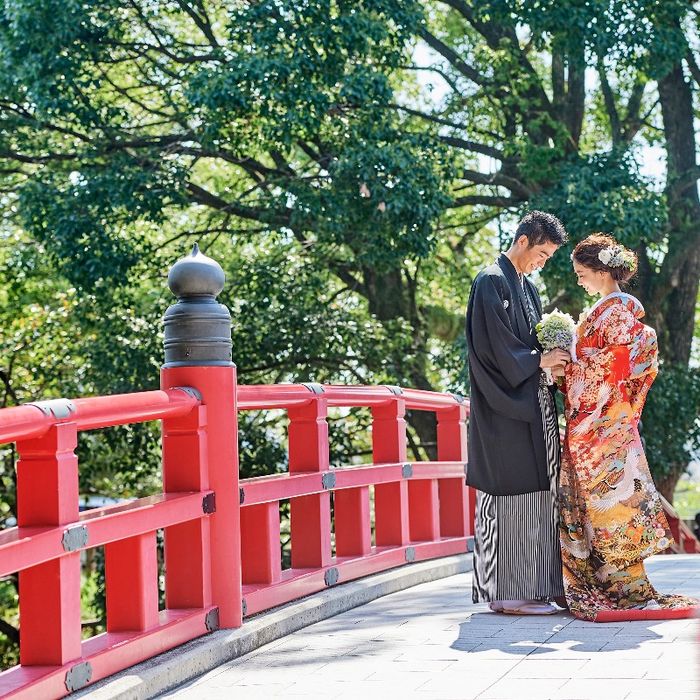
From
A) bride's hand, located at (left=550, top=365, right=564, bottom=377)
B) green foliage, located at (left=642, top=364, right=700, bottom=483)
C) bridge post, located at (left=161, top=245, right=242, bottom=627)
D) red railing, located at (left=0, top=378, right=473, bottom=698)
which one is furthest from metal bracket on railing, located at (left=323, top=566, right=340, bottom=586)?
green foliage, located at (left=642, top=364, right=700, bottom=483)

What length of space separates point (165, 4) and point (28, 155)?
2150 mm

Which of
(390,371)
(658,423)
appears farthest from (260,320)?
(658,423)

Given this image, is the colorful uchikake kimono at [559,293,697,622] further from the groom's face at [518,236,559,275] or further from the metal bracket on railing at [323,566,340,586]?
the metal bracket on railing at [323,566,340,586]

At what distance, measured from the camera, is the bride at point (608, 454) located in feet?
17.9

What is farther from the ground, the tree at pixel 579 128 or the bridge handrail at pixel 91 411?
the tree at pixel 579 128

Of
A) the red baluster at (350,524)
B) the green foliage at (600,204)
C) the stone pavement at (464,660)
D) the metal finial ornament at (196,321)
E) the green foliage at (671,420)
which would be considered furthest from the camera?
the green foliage at (671,420)

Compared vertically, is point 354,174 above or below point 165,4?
below

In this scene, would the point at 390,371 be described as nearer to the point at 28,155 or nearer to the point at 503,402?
the point at 28,155

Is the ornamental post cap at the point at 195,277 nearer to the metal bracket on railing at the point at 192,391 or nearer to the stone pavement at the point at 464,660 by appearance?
the metal bracket on railing at the point at 192,391

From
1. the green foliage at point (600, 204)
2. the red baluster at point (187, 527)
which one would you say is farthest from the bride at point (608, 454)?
the green foliage at point (600, 204)

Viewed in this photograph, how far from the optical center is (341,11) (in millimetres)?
11523

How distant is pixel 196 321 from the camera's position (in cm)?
473

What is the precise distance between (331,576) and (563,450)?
1.21 metres

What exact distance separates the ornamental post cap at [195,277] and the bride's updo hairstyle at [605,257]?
1.67m
